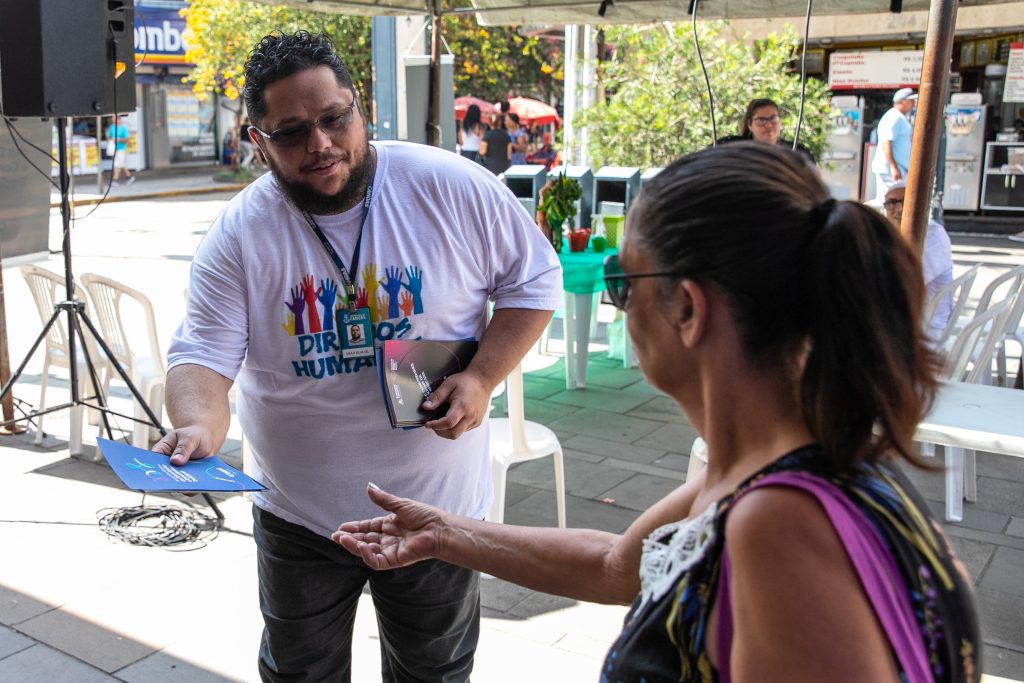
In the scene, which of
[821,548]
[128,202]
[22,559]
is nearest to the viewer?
[821,548]

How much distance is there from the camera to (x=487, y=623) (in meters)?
3.69

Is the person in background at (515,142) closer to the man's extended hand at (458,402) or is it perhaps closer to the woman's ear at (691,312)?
the man's extended hand at (458,402)

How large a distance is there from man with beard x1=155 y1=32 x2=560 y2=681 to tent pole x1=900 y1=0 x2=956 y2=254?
182cm

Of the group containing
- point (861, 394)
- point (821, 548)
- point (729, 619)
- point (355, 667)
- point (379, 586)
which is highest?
point (861, 394)

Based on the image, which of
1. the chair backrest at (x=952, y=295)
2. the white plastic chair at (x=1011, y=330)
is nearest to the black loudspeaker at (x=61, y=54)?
the chair backrest at (x=952, y=295)

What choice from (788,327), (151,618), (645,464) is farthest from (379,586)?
(645,464)

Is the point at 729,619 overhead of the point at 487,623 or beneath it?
overhead

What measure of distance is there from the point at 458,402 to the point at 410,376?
0.41 ft

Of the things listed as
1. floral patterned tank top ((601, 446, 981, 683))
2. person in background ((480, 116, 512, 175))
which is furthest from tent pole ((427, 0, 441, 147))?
person in background ((480, 116, 512, 175))

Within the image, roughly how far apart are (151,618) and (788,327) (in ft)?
10.5

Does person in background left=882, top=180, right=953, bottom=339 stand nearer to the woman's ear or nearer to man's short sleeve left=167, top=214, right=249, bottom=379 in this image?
man's short sleeve left=167, top=214, right=249, bottom=379

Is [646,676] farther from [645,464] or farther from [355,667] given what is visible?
[645,464]

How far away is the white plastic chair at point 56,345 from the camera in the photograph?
5.45 metres

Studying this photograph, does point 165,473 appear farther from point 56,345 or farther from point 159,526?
point 56,345
